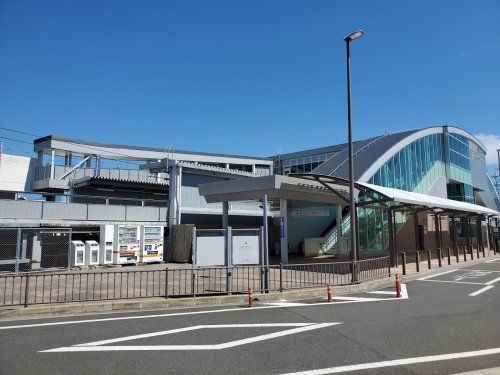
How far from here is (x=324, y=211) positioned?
Result: 30844mm

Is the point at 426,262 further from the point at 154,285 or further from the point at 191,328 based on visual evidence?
the point at 191,328

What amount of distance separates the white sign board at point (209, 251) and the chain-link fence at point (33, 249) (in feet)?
Result: 38.0

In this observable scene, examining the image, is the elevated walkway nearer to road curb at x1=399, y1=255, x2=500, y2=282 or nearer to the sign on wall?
the sign on wall

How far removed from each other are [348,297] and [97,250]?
15.6 m

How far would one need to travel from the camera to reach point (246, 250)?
45.6 feet

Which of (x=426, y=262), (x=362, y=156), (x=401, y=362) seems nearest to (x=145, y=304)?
(x=401, y=362)

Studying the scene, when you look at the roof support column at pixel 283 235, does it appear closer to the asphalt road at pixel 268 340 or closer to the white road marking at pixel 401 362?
the asphalt road at pixel 268 340

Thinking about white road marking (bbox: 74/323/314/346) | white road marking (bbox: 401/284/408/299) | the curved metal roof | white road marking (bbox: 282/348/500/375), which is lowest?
white road marking (bbox: 282/348/500/375)

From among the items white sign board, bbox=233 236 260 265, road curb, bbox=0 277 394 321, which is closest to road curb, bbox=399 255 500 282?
road curb, bbox=0 277 394 321

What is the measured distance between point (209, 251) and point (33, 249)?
13551mm

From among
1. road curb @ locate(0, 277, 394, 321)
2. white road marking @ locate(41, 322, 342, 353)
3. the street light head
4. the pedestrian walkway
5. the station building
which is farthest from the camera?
the station building

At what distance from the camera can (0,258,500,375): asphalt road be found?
21.0 ft

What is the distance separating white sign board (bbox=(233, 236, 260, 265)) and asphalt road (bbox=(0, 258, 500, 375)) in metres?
2.20

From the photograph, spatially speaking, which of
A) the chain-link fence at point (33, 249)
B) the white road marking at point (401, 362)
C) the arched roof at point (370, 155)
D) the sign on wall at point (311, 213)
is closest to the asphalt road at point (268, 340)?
the white road marking at point (401, 362)
